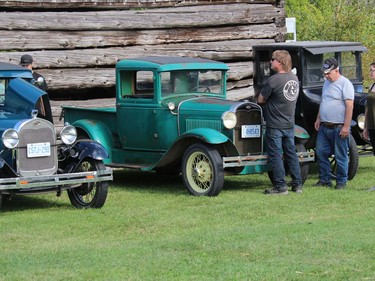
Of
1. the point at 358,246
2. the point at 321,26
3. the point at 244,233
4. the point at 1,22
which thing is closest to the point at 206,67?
the point at 1,22

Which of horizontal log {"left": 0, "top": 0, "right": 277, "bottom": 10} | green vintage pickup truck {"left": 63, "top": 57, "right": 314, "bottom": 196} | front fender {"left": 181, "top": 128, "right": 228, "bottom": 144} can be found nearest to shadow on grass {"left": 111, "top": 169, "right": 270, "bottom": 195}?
green vintage pickup truck {"left": 63, "top": 57, "right": 314, "bottom": 196}

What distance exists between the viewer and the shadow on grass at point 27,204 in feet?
36.1

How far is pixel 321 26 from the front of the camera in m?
28.0

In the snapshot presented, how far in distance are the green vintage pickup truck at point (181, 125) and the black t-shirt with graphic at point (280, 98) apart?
0.45m

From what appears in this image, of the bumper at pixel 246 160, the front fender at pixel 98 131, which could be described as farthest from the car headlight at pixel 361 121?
the front fender at pixel 98 131

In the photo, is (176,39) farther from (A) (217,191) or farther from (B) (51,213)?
(B) (51,213)

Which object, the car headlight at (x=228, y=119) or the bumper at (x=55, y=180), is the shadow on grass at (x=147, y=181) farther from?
the bumper at (x=55, y=180)

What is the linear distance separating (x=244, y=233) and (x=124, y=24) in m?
7.34

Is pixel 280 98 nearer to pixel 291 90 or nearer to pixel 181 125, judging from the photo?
pixel 291 90

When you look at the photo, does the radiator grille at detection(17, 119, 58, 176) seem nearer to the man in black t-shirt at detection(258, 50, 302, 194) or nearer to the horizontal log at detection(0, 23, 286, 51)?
the man in black t-shirt at detection(258, 50, 302, 194)

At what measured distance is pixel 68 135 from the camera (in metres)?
11.0

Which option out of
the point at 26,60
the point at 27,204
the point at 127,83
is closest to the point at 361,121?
the point at 127,83

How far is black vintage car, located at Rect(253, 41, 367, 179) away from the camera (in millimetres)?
13452

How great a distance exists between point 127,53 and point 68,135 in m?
4.80
